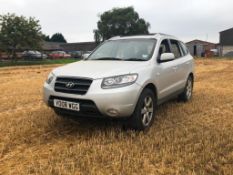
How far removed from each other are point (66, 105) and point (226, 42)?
66.7m

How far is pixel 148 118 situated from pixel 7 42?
32.6 meters

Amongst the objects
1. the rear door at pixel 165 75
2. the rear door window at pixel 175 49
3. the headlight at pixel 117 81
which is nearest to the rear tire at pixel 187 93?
the rear door window at pixel 175 49

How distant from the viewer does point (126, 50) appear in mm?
6602

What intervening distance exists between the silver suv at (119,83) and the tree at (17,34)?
30816 millimetres

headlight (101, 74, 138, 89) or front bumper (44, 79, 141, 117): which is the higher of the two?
headlight (101, 74, 138, 89)

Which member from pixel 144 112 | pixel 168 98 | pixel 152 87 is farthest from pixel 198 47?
pixel 144 112

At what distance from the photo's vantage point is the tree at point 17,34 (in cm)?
3581

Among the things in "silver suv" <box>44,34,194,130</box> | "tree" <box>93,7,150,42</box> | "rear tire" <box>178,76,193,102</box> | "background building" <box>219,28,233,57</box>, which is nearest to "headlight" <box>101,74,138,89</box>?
"silver suv" <box>44,34,194,130</box>

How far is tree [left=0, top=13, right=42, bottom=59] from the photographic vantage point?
117 ft

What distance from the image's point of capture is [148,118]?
5891mm

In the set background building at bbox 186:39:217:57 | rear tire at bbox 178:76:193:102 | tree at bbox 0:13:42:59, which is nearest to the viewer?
rear tire at bbox 178:76:193:102

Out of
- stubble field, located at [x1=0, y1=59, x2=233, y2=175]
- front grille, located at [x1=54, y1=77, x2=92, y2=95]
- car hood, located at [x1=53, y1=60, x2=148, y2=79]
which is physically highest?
car hood, located at [x1=53, y1=60, x2=148, y2=79]

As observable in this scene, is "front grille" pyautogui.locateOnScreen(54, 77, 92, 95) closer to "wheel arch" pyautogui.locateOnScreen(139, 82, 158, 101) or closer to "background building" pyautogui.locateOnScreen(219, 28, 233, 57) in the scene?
"wheel arch" pyautogui.locateOnScreen(139, 82, 158, 101)

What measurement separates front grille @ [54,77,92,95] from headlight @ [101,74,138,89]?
242 mm
